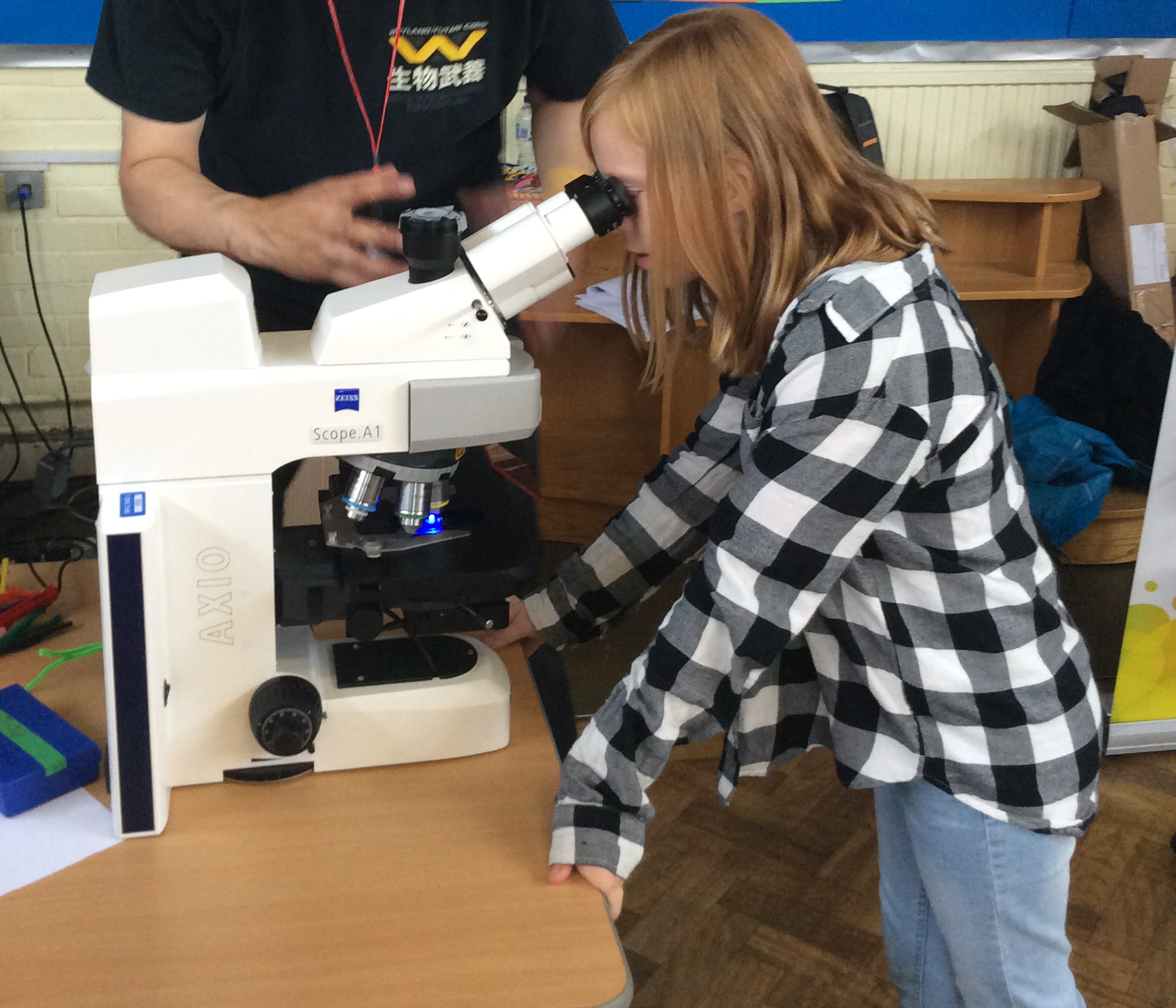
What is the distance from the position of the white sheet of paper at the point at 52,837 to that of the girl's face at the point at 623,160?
687 millimetres

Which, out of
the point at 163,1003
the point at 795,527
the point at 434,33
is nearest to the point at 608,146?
the point at 795,527

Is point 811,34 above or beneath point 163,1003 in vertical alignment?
above

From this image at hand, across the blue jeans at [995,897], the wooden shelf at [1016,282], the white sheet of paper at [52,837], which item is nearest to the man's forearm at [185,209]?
the white sheet of paper at [52,837]

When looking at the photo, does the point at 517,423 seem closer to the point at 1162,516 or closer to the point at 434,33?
the point at 434,33

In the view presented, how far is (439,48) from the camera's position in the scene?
1.39 m

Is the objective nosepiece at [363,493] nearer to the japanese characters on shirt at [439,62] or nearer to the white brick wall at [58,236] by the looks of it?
the japanese characters on shirt at [439,62]

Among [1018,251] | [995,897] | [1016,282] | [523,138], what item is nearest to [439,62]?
[995,897]

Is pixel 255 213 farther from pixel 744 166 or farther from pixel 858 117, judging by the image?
pixel 858 117

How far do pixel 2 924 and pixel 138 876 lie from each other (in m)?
0.10

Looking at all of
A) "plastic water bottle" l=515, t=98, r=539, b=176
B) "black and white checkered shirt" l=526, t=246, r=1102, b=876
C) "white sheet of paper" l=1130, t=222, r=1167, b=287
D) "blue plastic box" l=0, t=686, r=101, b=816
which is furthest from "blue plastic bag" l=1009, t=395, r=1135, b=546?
"blue plastic box" l=0, t=686, r=101, b=816

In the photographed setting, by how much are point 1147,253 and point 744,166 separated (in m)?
2.64

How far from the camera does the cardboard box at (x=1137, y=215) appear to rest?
314 centimetres

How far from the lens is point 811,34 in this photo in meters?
3.33

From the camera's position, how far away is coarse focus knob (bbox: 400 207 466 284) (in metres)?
0.89
